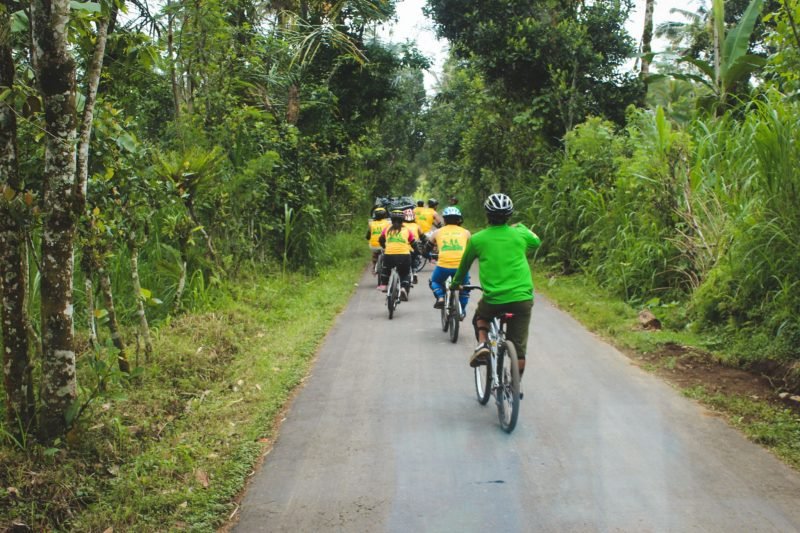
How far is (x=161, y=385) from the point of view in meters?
6.38

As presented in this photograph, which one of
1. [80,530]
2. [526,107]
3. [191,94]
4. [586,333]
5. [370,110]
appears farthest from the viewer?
[370,110]

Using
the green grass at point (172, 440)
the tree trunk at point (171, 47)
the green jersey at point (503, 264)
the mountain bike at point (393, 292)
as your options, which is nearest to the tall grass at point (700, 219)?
the green jersey at point (503, 264)

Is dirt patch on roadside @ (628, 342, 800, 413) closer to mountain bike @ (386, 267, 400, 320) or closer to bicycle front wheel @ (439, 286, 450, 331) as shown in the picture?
bicycle front wheel @ (439, 286, 450, 331)

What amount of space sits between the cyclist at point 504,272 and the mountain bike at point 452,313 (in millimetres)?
2763

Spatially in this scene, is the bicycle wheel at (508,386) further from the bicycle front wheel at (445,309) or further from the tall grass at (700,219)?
the bicycle front wheel at (445,309)

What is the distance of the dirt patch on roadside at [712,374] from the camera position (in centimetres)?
637

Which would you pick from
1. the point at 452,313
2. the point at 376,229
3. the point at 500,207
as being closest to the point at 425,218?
the point at 376,229

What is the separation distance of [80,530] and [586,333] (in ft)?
23.7

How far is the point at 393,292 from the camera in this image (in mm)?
10711

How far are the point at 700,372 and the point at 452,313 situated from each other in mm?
3175

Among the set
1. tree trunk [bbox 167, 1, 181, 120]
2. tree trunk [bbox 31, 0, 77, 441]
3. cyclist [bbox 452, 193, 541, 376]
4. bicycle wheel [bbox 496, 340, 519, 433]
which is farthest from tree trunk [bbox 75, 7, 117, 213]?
tree trunk [bbox 167, 1, 181, 120]

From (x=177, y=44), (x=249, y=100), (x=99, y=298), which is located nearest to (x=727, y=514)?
(x=99, y=298)

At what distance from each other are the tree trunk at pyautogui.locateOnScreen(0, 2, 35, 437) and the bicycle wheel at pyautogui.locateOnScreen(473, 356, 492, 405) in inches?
142

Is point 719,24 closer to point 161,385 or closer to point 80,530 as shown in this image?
point 161,385
